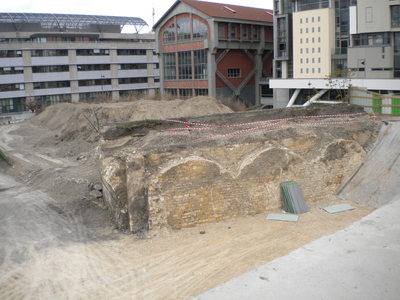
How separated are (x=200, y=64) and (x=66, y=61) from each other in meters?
19.9

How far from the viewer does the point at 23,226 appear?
14.9 m

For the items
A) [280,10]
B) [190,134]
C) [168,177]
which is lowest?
[168,177]

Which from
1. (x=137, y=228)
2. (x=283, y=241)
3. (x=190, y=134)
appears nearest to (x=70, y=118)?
(x=190, y=134)

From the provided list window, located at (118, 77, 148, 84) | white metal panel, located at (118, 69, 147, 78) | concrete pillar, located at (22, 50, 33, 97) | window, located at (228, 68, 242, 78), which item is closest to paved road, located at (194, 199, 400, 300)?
window, located at (228, 68, 242, 78)

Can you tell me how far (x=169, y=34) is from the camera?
55.2m

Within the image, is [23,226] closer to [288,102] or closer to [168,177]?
[168,177]

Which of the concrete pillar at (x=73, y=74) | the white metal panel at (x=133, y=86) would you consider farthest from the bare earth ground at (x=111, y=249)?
the white metal panel at (x=133, y=86)

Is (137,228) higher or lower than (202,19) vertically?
lower

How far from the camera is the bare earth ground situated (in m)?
10.7

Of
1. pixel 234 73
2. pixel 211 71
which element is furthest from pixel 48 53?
pixel 234 73

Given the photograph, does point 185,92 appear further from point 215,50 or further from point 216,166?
point 216,166

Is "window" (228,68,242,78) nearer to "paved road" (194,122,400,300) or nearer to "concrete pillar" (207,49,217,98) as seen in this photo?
"concrete pillar" (207,49,217,98)

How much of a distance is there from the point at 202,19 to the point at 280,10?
9.45 meters

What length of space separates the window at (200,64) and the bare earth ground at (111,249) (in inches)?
1394
